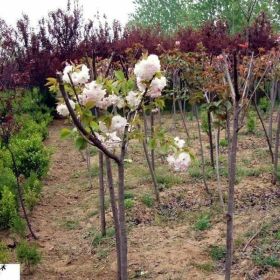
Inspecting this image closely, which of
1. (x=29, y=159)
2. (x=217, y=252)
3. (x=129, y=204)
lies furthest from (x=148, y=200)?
(x=29, y=159)

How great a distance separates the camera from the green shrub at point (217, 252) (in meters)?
4.17

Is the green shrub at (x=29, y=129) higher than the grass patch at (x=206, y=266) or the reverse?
higher

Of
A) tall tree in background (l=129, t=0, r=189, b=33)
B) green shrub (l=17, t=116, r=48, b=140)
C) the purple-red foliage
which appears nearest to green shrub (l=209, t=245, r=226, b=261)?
green shrub (l=17, t=116, r=48, b=140)

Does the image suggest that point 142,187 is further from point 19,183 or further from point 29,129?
point 29,129

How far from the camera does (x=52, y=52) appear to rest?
12.8 meters

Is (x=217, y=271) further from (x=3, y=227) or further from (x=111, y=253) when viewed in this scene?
(x=3, y=227)

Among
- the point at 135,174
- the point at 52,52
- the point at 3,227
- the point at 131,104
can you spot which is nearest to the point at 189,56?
the point at 135,174

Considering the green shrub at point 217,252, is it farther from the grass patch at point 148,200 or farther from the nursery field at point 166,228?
the grass patch at point 148,200

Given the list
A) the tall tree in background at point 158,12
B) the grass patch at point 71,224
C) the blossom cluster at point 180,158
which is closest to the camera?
the blossom cluster at point 180,158

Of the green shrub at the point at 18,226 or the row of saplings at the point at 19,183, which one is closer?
the row of saplings at the point at 19,183

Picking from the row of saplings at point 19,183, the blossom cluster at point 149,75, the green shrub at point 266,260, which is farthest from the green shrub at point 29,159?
the blossom cluster at point 149,75

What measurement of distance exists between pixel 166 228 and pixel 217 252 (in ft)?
2.45

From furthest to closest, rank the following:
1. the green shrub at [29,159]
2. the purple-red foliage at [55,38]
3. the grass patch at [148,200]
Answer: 1. the purple-red foliage at [55,38]
2. the green shrub at [29,159]
3. the grass patch at [148,200]

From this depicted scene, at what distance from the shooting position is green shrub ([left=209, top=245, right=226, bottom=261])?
4168 millimetres
